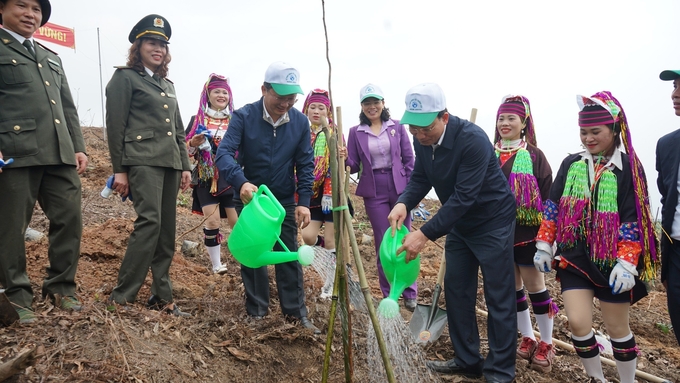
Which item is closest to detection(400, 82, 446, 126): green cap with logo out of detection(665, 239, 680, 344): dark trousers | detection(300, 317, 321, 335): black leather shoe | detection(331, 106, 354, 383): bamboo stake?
detection(331, 106, 354, 383): bamboo stake

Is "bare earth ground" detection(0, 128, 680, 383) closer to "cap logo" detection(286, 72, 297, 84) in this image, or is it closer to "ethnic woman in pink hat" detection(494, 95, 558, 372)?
"ethnic woman in pink hat" detection(494, 95, 558, 372)

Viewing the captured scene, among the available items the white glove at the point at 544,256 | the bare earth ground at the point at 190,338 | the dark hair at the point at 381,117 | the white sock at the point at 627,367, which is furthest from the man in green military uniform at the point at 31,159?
the white sock at the point at 627,367

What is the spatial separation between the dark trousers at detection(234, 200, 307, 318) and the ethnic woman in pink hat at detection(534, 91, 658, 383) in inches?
66.2

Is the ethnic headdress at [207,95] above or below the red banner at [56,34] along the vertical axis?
below

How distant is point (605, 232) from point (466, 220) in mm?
759

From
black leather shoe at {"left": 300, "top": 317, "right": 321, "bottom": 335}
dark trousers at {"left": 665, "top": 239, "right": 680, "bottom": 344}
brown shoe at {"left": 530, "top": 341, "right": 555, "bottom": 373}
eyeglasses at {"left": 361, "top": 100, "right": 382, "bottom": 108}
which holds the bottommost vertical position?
brown shoe at {"left": 530, "top": 341, "right": 555, "bottom": 373}

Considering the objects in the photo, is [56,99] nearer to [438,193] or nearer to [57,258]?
[57,258]

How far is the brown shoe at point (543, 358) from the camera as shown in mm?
3679

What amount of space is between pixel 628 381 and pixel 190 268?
3.73 metres

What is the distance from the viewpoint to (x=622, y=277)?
9.32 feet

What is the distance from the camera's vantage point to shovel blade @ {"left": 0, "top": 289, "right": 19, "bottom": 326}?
270cm

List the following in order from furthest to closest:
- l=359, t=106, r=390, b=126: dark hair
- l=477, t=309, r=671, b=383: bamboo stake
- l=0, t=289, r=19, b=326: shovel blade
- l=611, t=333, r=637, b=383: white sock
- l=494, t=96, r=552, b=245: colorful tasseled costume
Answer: l=359, t=106, r=390, b=126: dark hair
l=494, t=96, r=552, b=245: colorful tasseled costume
l=477, t=309, r=671, b=383: bamboo stake
l=611, t=333, r=637, b=383: white sock
l=0, t=289, r=19, b=326: shovel blade

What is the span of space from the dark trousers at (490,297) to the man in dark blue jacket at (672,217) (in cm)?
81

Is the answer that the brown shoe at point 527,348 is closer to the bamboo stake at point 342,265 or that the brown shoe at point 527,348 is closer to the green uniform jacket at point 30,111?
the bamboo stake at point 342,265
